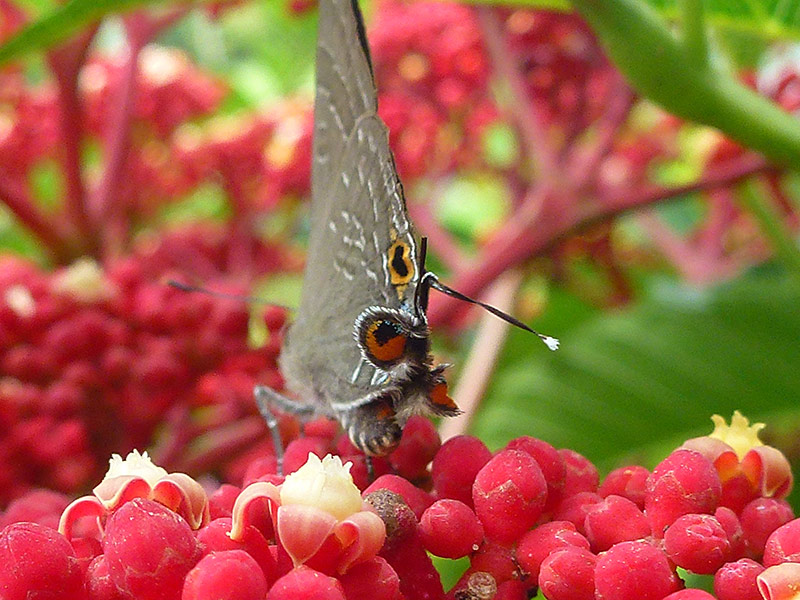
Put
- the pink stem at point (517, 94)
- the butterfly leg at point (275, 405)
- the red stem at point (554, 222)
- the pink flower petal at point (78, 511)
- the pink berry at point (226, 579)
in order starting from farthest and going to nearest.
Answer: the pink stem at point (517, 94) → the red stem at point (554, 222) → the butterfly leg at point (275, 405) → the pink flower petal at point (78, 511) → the pink berry at point (226, 579)

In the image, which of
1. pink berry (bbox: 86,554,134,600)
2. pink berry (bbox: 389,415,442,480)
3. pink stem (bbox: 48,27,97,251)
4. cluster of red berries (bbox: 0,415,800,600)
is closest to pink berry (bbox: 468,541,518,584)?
cluster of red berries (bbox: 0,415,800,600)

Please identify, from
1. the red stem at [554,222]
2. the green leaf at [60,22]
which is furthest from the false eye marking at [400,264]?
the red stem at [554,222]

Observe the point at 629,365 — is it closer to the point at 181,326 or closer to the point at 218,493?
the point at 181,326

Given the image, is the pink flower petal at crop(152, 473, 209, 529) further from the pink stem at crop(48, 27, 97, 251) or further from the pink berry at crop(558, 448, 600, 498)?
the pink stem at crop(48, 27, 97, 251)

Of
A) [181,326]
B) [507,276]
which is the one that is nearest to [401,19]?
[507,276]

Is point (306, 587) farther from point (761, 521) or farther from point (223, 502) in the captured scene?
point (761, 521)

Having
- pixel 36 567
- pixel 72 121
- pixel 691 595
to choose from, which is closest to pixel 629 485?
pixel 691 595

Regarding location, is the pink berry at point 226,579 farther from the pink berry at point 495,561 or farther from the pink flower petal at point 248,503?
the pink berry at point 495,561

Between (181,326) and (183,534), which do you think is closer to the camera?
(183,534)
